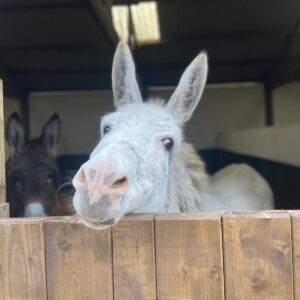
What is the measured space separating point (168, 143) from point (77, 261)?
2.53 feet

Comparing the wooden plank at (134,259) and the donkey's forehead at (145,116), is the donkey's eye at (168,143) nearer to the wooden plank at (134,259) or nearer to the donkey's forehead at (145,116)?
the donkey's forehead at (145,116)

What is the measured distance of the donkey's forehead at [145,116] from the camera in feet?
7.22

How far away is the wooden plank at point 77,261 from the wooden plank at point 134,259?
0.03 meters

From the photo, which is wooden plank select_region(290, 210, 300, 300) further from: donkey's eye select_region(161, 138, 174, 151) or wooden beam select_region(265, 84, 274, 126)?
wooden beam select_region(265, 84, 274, 126)

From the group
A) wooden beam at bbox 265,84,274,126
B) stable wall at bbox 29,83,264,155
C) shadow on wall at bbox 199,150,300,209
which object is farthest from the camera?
wooden beam at bbox 265,84,274,126

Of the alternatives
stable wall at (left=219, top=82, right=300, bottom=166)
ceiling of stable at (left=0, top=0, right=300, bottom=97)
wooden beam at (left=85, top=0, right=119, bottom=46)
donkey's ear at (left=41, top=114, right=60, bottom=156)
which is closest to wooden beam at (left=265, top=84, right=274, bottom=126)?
stable wall at (left=219, top=82, right=300, bottom=166)

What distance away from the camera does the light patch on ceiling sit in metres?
6.86

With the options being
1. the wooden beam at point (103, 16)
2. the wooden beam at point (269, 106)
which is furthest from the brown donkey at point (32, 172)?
the wooden beam at point (269, 106)

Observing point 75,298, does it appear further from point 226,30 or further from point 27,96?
point 27,96

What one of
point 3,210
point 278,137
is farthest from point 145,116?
point 278,137

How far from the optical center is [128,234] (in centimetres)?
170

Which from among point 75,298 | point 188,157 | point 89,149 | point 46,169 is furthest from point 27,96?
point 75,298

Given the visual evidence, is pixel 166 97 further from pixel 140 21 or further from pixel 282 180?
pixel 282 180

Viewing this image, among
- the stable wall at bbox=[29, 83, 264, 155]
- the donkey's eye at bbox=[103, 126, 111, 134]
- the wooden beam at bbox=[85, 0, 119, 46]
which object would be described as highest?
the wooden beam at bbox=[85, 0, 119, 46]
